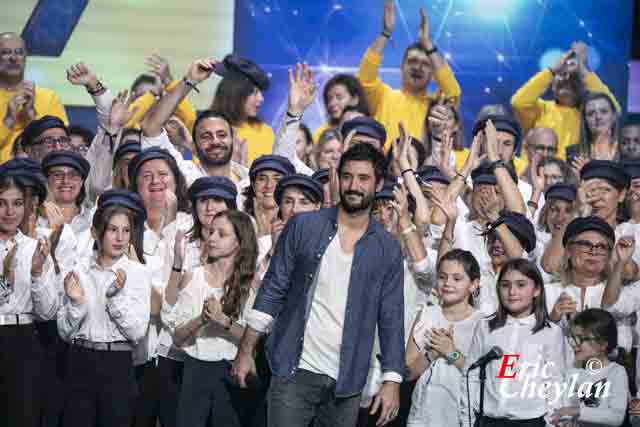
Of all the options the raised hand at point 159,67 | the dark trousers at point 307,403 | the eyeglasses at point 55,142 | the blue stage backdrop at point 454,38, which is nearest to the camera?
the dark trousers at point 307,403

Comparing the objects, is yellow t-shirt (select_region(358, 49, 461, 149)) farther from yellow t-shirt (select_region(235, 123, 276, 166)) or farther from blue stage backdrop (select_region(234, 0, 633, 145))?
blue stage backdrop (select_region(234, 0, 633, 145))

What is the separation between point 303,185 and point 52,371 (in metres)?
1.69

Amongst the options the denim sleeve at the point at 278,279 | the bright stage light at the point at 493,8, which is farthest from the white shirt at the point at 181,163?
the bright stage light at the point at 493,8

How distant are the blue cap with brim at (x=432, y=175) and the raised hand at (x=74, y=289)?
2.20 meters

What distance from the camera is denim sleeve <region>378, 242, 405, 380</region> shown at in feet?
20.3

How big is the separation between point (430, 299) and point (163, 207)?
1.62 meters

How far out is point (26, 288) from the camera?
285 inches

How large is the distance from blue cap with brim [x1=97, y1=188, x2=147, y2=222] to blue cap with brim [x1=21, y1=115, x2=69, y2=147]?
149 centimetres

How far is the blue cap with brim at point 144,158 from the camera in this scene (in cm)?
786

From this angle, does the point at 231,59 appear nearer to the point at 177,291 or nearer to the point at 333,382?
the point at 177,291

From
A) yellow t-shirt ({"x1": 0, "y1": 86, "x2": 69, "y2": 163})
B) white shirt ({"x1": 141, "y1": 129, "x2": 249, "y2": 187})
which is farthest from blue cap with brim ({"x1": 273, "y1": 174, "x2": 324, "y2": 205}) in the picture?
yellow t-shirt ({"x1": 0, "y1": 86, "x2": 69, "y2": 163})

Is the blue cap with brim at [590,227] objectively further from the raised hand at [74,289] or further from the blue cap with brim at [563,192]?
the raised hand at [74,289]

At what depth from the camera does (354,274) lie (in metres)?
6.17

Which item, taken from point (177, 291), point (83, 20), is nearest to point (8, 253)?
point (177, 291)
